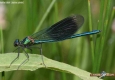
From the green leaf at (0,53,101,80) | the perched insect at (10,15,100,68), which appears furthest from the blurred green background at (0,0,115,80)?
the green leaf at (0,53,101,80)

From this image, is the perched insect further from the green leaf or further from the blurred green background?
the green leaf

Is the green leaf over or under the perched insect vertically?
under

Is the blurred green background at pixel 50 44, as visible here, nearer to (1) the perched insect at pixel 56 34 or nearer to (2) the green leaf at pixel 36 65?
(1) the perched insect at pixel 56 34

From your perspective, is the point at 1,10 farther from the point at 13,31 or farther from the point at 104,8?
the point at 104,8

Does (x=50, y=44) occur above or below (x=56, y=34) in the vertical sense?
below

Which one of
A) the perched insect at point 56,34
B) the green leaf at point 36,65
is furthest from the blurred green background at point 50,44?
the green leaf at point 36,65

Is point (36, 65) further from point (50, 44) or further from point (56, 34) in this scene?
point (50, 44)

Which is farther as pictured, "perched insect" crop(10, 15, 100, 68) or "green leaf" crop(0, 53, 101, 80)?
"perched insect" crop(10, 15, 100, 68)

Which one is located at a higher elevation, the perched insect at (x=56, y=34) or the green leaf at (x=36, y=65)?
the perched insect at (x=56, y=34)

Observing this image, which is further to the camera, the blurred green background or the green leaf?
the blurred green background

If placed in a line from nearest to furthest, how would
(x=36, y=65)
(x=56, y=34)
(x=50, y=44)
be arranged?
1. (x=36, y=65)
2. (x=56, y=34)
3. (x=50, y=44)

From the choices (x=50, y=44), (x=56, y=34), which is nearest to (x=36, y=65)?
(x=56, y=34)
